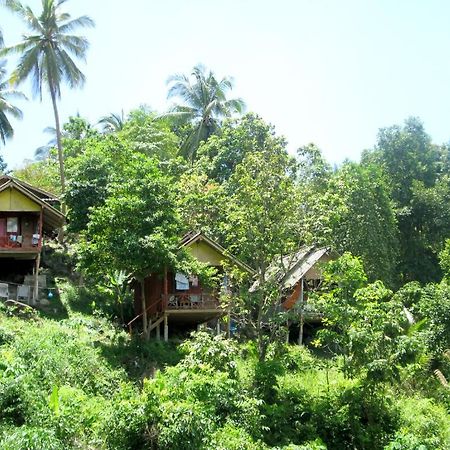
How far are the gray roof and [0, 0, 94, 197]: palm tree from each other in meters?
13.7

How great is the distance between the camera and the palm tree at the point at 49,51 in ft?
104

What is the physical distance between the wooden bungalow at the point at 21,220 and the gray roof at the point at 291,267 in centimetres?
955

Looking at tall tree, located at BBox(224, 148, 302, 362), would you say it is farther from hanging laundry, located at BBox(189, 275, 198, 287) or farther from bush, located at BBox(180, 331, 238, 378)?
hanging laundry, located at BBox(189, 275, 198, 287)

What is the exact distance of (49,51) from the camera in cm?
3181

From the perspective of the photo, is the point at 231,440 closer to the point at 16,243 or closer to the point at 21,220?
the point at 16,243

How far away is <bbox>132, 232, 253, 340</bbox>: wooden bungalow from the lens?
906 inches

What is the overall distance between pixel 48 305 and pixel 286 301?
10.3 m

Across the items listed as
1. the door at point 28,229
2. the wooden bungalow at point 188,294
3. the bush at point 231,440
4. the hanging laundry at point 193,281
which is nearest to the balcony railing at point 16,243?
the door at point 28,229

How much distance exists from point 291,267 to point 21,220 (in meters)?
12.0

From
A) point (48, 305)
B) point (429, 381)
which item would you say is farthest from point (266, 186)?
point (48, 305)

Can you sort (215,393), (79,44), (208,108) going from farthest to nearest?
1. (208,108)
2. (79,44)
3. (215,393)

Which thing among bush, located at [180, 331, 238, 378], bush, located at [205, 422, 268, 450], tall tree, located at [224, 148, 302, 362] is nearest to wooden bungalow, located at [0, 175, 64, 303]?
tall tree, located at [224, 148, 302, 362]

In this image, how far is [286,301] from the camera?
88.7ft

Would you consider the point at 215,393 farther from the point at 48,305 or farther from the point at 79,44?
the point at 79,44
